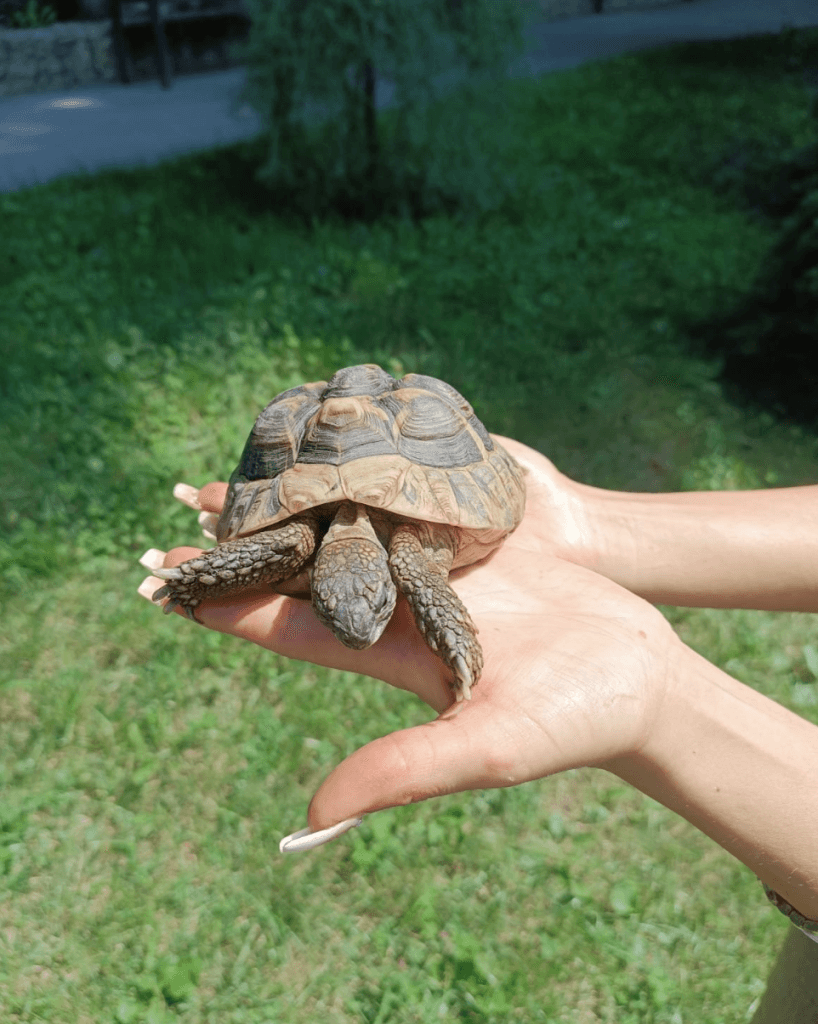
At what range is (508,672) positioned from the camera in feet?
6.59

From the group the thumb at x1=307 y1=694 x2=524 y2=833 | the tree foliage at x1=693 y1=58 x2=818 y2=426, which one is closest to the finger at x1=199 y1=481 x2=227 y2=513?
the thumb at x1=307 y1=694 x2=524 y2=833

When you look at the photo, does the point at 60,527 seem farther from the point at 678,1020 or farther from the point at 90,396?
the point at 678,1020

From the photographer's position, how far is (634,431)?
5.38 m

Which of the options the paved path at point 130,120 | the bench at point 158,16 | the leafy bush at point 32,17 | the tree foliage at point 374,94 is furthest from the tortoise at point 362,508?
the leafy bush at point 32,17

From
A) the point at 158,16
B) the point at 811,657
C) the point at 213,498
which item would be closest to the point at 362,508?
the point at 213,498

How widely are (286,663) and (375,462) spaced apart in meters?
1.75

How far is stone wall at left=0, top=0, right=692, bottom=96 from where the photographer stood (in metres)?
10.6

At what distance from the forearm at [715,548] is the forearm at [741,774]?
28.3 inches

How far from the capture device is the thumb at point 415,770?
1.72 meters

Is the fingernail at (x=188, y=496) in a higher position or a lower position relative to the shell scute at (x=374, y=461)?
lower

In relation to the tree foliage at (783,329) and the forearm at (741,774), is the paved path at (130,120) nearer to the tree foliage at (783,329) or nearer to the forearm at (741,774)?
the tree foliage at (783,329)

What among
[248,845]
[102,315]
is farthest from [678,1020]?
[102,315]

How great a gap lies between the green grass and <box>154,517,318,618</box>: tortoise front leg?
1269mm

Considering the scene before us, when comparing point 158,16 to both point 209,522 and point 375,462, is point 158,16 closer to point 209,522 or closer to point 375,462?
point 209,522
